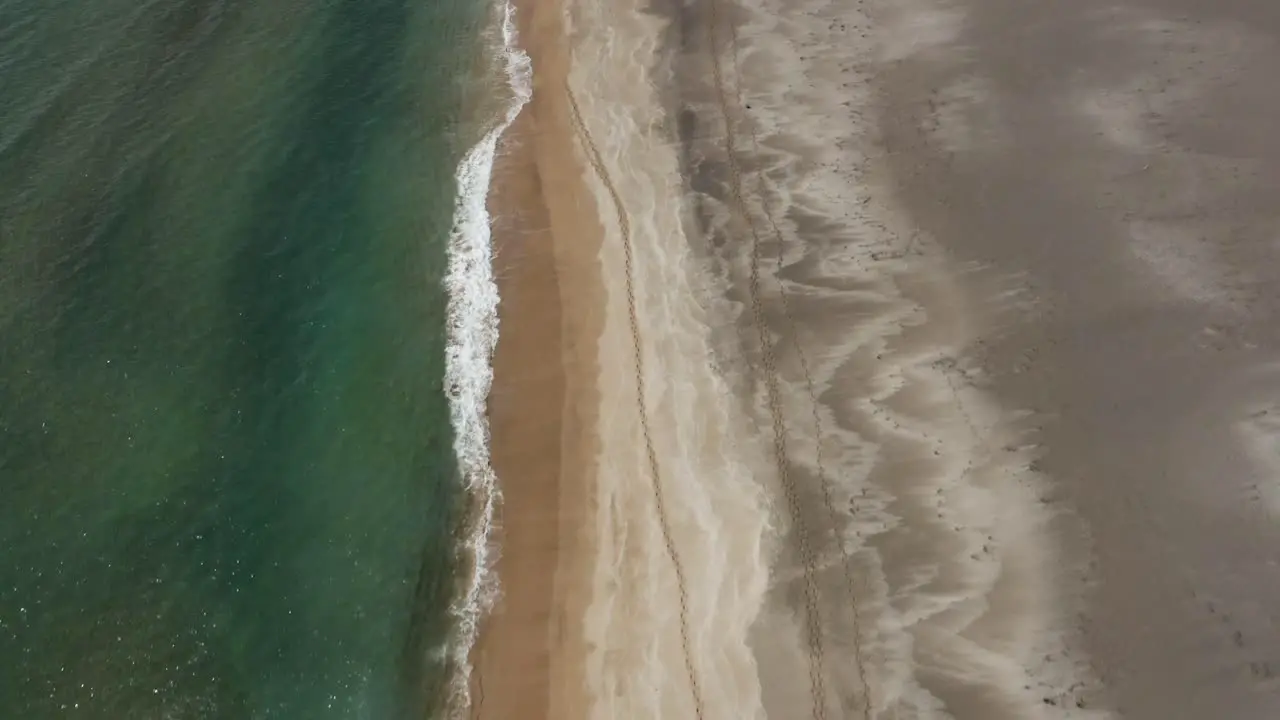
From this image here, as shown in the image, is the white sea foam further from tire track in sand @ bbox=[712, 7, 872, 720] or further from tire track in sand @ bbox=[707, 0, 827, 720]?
tire track in sand @ bbox=[712, 7, 872, 720]

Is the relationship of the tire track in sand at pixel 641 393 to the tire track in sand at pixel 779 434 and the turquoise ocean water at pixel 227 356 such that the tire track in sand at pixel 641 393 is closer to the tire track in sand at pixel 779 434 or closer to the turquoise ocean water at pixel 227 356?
the tire track in sand at pixel 779 434

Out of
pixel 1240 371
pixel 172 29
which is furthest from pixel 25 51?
pixel 1240 371

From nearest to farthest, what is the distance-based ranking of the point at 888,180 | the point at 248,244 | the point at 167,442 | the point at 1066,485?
the point at 1066,485 < the point at 167,442 < the point at 888,180 < the point at 248,244

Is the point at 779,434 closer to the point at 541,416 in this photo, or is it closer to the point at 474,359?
the point at 541,416

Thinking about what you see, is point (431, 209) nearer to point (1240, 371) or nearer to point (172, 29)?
point (172, 29)

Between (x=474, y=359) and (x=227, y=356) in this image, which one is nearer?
(x=474, y=359)

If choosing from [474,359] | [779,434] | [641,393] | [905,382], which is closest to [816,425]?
[779,434]

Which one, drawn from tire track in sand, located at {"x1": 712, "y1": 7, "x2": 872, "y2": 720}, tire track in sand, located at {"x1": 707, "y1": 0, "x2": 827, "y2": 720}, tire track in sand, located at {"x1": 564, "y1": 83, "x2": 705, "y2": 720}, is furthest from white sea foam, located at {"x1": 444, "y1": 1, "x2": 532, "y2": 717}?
tire track in sand, located at {"x1": 712, "y1": 7, "x2": 872, "y2": 720}
